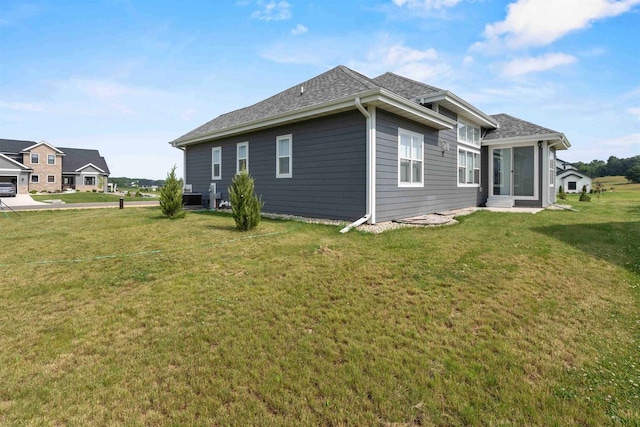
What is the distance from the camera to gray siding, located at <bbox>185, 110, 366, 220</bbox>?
8.48 meters

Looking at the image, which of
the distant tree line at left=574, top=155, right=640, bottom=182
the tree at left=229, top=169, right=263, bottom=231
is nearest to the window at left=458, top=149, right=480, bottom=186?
the tree at left=229, top=169, right=263, bottom=231

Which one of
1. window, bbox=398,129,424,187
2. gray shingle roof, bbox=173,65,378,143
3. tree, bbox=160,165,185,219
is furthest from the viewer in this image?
tree, bbox=160,165,185,219

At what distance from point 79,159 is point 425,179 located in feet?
174

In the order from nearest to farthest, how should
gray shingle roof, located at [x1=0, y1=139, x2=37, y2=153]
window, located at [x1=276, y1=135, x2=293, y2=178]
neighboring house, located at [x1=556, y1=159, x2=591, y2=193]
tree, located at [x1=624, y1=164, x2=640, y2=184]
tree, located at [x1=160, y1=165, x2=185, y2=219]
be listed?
tree, located at [x1=160, y1=165, x2=185, y2=219] → window, located at [x1=276, y1=135, x2=293, y2=178] → gray shingle roof, located at [x1=0, y1=139, x2=37, y2=153] → neighboring house, located at [x1=556, y1=159, x2=591, y2=193] → tree, located at [x1=624, y1=164, x2=640, y2=184]

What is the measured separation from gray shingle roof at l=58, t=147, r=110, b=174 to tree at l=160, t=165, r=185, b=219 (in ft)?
149

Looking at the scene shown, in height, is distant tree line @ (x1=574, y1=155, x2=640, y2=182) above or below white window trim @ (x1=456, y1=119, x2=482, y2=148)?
above

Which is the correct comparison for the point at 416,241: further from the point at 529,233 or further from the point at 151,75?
the point at 151,75

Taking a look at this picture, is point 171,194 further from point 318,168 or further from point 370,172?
point 370,172

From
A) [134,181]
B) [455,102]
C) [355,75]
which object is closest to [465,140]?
[455,102]

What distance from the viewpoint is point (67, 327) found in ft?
10.7

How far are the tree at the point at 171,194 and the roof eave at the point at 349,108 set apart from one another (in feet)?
9.69

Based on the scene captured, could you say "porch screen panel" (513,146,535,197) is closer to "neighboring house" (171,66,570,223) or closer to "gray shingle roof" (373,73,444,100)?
"neighboring house" (171,66,570,223)

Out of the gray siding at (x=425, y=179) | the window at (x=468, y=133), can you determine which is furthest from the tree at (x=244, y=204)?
the window at (x=468, y=133)

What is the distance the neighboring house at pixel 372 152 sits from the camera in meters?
8.40
